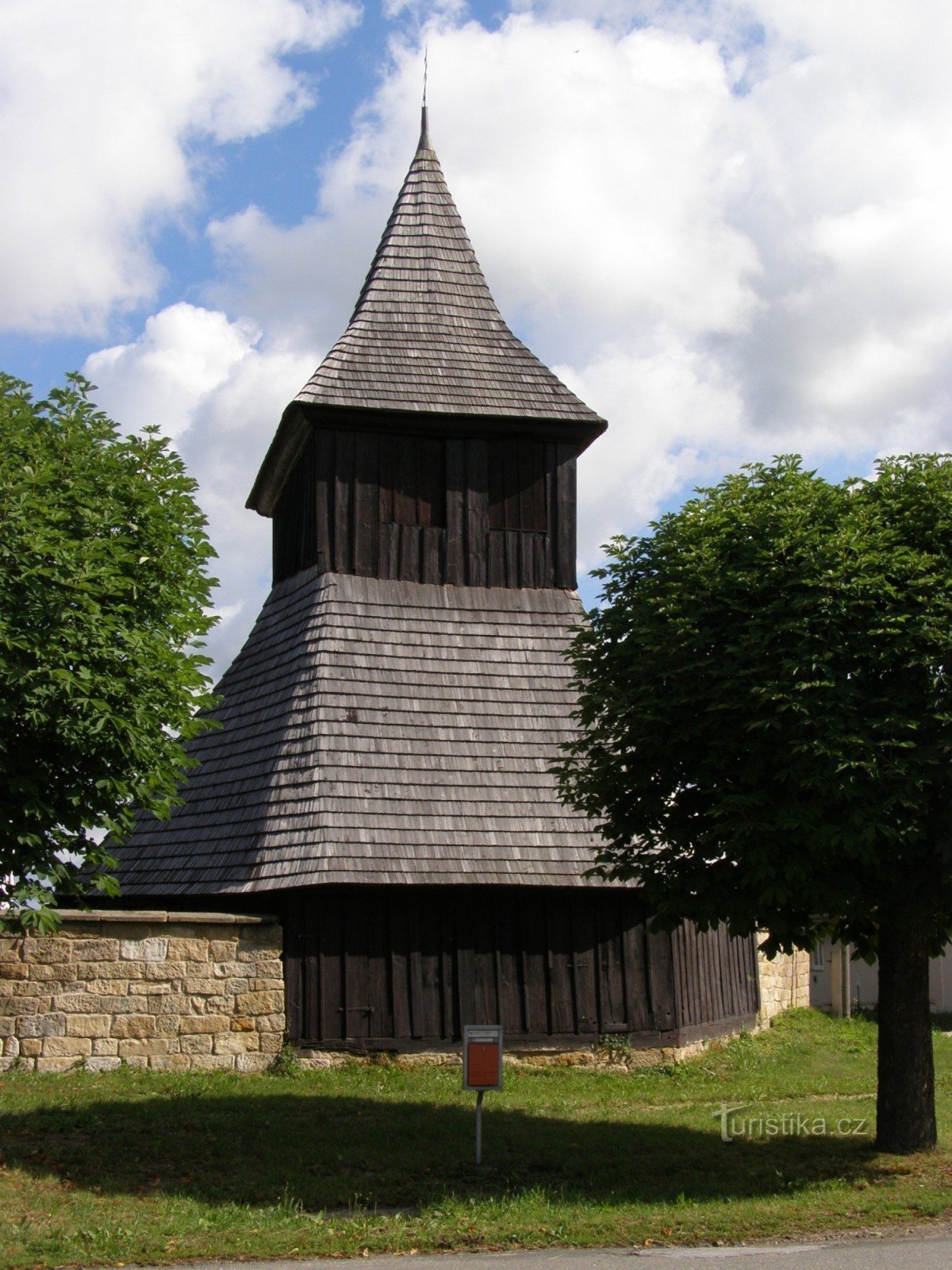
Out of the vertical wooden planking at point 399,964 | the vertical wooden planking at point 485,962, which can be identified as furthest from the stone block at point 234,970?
the vertical wooden planking at point 485,962

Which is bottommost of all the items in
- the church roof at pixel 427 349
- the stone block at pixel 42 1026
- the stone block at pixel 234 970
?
the stone block at pixel 42 1026

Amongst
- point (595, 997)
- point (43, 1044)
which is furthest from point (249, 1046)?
point (595, 997)

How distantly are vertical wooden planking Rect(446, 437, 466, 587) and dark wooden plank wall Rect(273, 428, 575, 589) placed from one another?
0.04 ft

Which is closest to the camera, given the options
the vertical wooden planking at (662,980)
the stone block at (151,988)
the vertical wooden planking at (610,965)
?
the stone block at (151,988)

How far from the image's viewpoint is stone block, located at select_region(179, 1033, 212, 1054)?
13.7 meters

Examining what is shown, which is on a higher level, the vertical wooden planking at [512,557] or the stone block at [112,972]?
the vertical wooden planking at [512,557]

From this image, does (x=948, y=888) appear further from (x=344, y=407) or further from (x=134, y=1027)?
(x=344, y=407)

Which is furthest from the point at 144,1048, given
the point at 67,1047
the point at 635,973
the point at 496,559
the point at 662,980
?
the point at 496,559

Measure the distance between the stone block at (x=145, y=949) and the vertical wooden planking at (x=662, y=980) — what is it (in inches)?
222

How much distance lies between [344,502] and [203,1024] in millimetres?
7176

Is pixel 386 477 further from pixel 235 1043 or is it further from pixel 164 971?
pixel 235 1043

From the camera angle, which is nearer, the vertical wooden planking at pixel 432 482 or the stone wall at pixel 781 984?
the vertical wooden planking at pixel 432 482

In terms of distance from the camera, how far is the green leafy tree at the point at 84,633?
9.12 meters

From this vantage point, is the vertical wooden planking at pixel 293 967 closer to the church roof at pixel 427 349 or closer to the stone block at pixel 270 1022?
the stone block at pixel 270 1022
